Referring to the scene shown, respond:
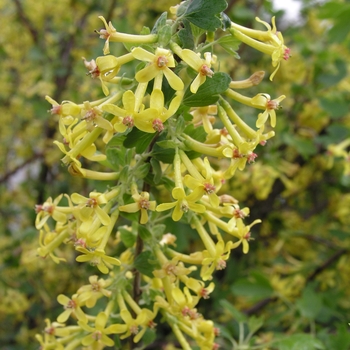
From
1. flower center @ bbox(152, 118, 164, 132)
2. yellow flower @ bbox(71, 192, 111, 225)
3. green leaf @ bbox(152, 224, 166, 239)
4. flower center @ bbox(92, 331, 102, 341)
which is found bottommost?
flower center @ bbox(92, 331, 102, 341)

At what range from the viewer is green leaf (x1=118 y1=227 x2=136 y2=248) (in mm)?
958

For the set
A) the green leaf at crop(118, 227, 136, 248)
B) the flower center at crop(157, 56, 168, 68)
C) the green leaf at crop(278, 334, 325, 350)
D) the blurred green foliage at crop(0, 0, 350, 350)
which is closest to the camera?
the flower center at crop(157, 56, 168, 68)

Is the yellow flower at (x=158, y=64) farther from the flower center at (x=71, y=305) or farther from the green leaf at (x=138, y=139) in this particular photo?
the flower center at (x=71, y=305)

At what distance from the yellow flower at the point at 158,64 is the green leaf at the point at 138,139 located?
11 cm

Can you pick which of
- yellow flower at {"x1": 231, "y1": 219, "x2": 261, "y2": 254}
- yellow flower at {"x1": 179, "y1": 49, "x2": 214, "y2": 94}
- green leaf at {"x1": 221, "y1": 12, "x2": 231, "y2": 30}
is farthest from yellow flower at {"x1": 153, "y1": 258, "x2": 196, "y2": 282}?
green leaf at {"x1": 221, "y1": 12, "x2": 231, "y2": 30}

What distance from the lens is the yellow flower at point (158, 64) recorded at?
0.72 meters

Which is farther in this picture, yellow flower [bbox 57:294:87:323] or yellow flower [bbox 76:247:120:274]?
yellow flower [bbox 57:294:87:323]

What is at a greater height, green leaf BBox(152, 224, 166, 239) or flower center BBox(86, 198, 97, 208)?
flower center BBox(86, 198, 97, 208)

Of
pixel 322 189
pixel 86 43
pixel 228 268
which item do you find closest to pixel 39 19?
pixel 86 43

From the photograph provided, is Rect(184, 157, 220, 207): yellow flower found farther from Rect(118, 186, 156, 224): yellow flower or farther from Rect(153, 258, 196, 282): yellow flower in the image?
Rect(153, 258, 196, 282): yellow flower

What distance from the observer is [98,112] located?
765mm

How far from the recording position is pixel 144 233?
892 millimetres

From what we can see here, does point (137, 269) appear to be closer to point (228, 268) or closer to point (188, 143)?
point (188, 143)

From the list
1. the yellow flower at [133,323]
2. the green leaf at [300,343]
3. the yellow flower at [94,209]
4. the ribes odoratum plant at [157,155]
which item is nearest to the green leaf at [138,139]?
the ribes odoratum plant at [157,155]
